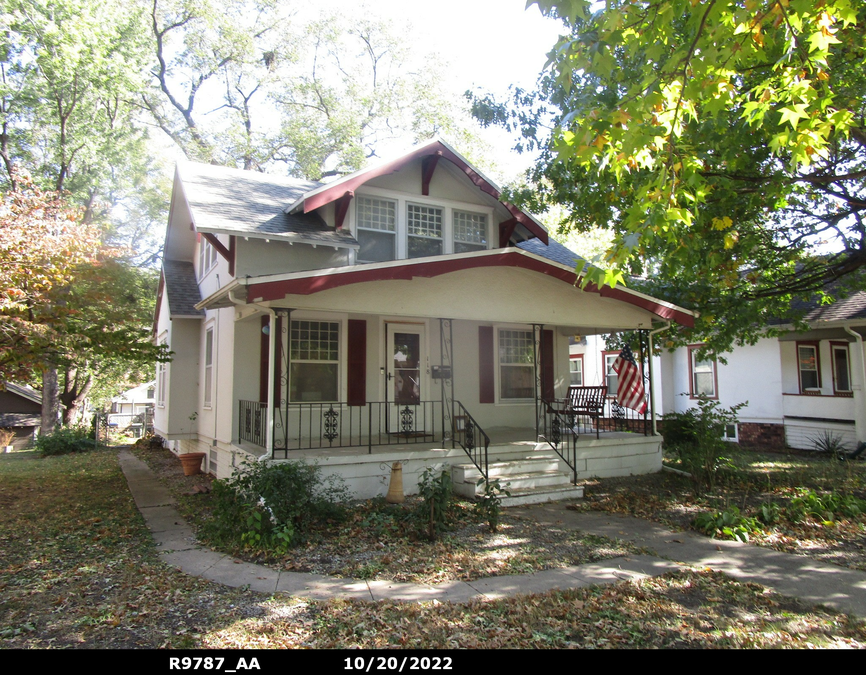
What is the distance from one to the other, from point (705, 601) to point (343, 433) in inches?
274

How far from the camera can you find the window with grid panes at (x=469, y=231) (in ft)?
38.3

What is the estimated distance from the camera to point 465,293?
9.16 m

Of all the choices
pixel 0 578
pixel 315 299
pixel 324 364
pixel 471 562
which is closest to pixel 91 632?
pixel 0 578

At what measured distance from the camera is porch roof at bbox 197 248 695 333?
24.7 ft

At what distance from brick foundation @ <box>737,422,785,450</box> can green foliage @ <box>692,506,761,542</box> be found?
10.6m

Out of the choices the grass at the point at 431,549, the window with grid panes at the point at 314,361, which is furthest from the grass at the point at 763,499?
the window with grid panes at the point at 314,361

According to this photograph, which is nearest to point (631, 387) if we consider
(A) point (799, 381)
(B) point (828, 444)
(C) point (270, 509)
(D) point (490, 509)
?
(D) point (490, 509)

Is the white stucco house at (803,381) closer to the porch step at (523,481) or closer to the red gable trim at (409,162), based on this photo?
the red gable trim at (409,162)

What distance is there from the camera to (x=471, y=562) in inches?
227

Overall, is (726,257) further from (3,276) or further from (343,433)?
(3,276)

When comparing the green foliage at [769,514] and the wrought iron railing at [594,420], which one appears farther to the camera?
the wrought iron railing at [594,420]

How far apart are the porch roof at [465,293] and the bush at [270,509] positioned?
228cm

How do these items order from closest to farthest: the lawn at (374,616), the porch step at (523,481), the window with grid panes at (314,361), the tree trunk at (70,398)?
the lawn at (374,616), the porch step at (523,481), the window with grid panes at (314,361), the tree trunk at (70,398)

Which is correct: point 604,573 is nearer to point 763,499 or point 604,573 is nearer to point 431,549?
point 431,549
